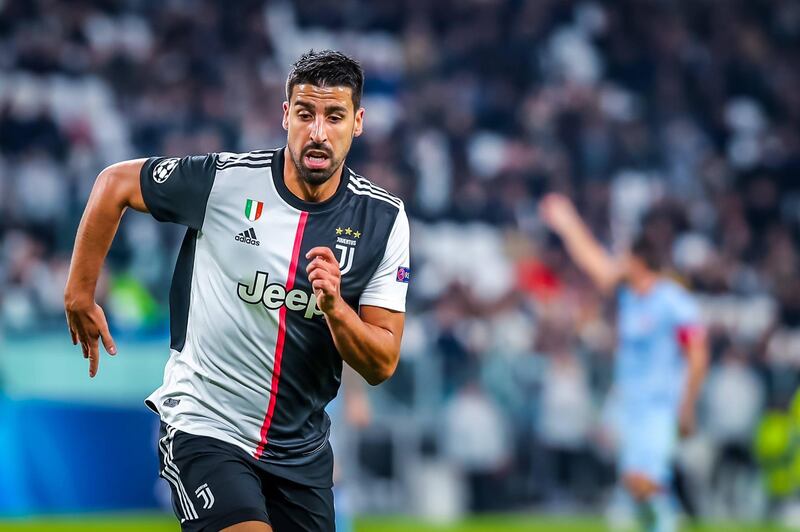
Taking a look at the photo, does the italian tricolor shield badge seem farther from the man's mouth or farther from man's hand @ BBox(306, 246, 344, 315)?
man's hand @ BBox(306, 246, 344, 315)

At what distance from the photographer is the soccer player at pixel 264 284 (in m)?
4.53

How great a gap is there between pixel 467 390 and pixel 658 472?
4062 mm

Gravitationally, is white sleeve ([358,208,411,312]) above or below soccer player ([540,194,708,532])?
above

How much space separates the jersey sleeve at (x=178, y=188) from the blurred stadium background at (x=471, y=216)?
20.0 feet

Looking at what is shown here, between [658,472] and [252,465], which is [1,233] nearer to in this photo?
[658,472]

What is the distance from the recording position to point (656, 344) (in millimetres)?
9141

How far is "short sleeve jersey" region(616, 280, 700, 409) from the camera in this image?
9.06 meters

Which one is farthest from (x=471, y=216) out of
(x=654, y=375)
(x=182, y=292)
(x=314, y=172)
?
(x=314, y=172)

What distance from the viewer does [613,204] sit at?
16359 millimetres

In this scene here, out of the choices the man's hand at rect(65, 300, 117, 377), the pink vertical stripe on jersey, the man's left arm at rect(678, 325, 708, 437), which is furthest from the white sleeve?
the man's left arm at rect(678, 325, 708, 437)

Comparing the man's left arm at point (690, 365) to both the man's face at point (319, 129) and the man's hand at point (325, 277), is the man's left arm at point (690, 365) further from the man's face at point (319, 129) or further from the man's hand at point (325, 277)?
the man's hand at point (325, 277)

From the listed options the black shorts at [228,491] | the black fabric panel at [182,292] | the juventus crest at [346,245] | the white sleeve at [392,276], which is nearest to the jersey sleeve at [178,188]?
the black fabric panel at [182,292]

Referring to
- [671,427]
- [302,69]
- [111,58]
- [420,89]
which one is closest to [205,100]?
[111,58]

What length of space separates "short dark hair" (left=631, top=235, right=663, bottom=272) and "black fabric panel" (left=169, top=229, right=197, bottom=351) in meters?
4.96
